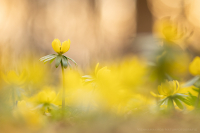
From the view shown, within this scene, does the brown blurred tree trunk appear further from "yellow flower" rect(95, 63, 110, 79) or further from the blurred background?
"yellow flower" rect(95, 63, 110, 79)

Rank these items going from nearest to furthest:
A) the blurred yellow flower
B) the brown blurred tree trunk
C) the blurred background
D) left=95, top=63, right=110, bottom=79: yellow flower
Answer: the blurred yellow flower → left=95, top=63, right=110, bottom=79: yellow flower → the blurred background → the brown blurred tree trunk

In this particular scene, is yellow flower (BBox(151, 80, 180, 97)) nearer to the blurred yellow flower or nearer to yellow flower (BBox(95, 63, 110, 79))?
yellow flower (BBox(95, 63, 110, 79))

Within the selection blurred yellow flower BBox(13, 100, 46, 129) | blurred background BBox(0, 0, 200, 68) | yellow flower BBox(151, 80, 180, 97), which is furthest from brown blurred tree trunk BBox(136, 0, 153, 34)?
blurred yellow flower BBox(13, 100, 46, 129)

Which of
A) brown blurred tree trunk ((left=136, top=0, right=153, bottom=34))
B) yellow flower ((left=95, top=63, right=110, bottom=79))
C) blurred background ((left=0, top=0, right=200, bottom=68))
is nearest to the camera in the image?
yellow flower ((left=95, top=63, right=110, bottom=79))

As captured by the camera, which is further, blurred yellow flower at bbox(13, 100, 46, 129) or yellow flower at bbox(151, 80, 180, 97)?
yellow flower at bbox(151, 80, 180, 97)

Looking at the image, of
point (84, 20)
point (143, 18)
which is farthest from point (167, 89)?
point (143, 18)

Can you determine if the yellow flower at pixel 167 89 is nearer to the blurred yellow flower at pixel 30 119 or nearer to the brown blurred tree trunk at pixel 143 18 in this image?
the blurred yellow flower at pixel 30 119

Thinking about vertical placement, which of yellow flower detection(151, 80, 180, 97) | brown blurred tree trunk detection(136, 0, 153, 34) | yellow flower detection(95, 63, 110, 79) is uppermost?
brown blurred tree trunk detection(136, 0, 153, 34)

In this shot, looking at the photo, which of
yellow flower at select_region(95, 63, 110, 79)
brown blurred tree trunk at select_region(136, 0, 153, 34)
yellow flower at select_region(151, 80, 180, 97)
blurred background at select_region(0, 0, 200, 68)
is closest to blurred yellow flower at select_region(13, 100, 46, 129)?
yellow flower at select_region(95, 63, 110, 79)

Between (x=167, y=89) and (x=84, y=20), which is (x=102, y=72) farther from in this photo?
(x=84, y=20)

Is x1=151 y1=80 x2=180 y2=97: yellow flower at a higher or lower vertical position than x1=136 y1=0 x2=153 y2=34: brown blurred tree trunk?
lower
